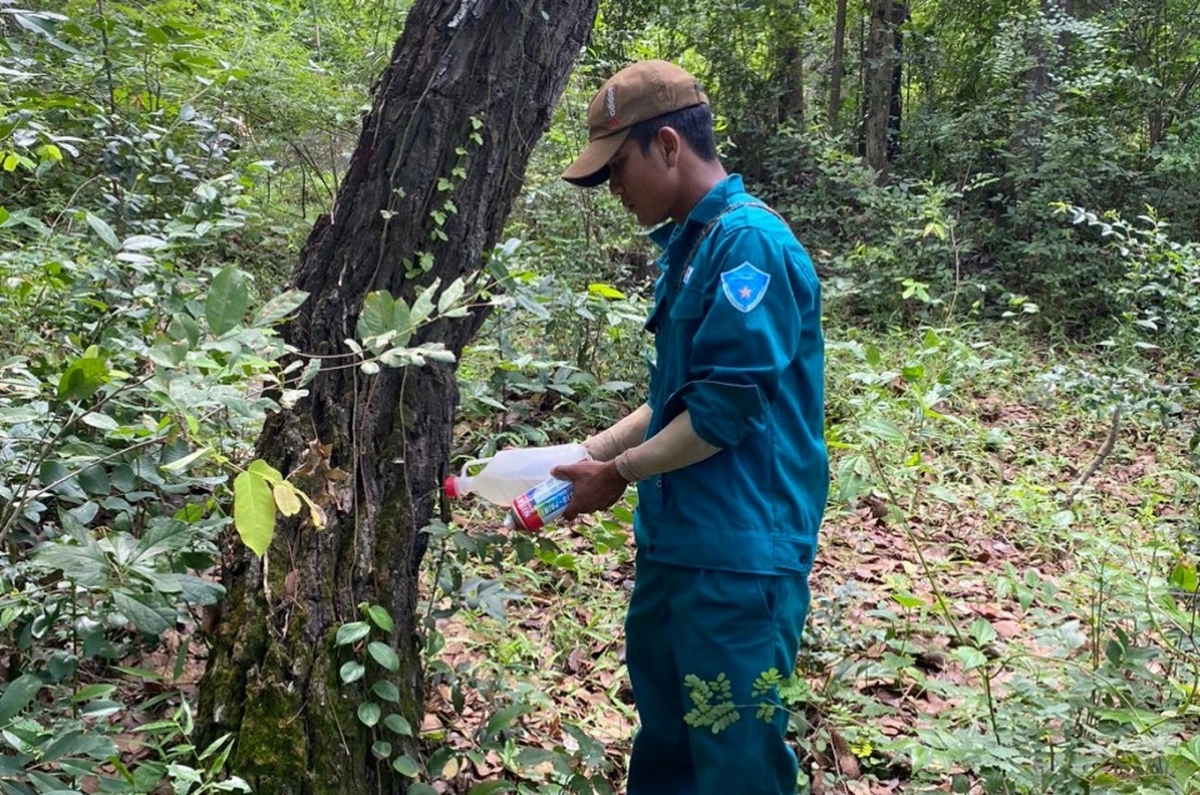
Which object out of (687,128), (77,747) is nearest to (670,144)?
(687,128)

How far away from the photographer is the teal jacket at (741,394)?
5.77 feet

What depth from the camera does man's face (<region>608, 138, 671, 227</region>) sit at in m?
1.98

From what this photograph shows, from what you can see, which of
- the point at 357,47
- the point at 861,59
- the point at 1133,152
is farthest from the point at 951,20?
the point at 357,47

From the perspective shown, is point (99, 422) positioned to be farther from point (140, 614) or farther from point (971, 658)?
point (971, 658)

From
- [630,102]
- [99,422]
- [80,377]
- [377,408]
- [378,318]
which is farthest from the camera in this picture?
[377,408]

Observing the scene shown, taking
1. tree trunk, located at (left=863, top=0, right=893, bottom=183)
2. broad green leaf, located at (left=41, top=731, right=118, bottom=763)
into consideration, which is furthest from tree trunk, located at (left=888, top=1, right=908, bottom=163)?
broad green leaf, located at (left=41, top=731, right=118, bottom=763)

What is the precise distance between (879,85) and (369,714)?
8996 mm

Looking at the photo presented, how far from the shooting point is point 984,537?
13.3 ft

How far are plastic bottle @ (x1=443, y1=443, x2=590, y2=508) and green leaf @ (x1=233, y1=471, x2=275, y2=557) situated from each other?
1103mm

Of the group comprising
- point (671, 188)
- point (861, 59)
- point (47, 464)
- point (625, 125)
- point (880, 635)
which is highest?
point (861, 59)

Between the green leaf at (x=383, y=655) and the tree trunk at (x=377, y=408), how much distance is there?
11 cm

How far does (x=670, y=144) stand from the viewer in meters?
1.96

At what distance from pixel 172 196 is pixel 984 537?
13.2 ft

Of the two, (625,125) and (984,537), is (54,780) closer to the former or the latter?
(625,125)
